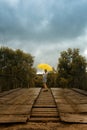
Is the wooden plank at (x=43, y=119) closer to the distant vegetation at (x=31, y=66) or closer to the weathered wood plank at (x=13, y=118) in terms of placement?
the weathered wood plank at (x=13, y=118)

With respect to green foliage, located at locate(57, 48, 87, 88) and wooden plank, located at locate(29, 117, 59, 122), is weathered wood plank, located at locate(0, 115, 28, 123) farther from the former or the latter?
green foliage, located at locate(57, 48, 87, 88)

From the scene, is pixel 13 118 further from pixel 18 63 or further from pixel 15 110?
pixel 18 63

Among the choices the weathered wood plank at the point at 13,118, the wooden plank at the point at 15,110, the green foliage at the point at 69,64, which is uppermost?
the green foliage at the point at 69,64

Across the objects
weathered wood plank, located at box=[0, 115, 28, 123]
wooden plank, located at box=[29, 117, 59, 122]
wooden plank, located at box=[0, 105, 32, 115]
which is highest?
wooden plank, located at box=[0, 105, 32, 115]

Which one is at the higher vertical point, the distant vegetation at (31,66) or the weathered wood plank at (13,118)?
the distant vegetation at (31,66)

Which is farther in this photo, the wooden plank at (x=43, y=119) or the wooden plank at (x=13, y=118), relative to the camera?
the wooden plank at (x=43, y=119)

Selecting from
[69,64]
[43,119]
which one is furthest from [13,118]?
[69,64]

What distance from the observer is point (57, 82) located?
188 feet

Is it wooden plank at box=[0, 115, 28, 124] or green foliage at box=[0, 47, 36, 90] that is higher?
green foliage at box=[0, 47, 36, 90]

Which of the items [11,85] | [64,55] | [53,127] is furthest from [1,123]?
[64,55]

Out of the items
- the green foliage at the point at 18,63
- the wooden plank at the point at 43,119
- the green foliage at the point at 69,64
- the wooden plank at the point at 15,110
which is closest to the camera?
the wooden plank at the point at 43,119

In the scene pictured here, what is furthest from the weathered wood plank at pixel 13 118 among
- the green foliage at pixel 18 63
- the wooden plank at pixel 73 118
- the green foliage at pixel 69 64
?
the green foliage at pixel 18 63

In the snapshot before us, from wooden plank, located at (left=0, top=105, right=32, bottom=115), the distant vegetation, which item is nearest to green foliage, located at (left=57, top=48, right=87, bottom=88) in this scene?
the distant vegetation

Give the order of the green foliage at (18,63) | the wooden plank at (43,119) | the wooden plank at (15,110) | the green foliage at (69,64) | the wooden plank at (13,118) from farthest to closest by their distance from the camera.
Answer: the green foliage at (18,63)
the green foliage at (69,64)
the wooden plank at (15,110)
the wooden plank at (43,119)
the wooden plank at (13,118)
